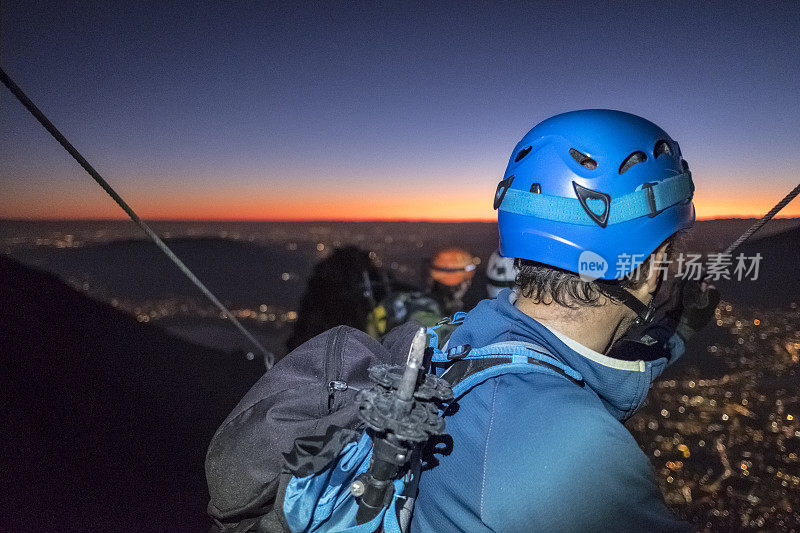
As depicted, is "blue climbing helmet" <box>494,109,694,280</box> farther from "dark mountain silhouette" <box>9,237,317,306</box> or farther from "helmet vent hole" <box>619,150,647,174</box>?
"dark mountain silhouette" <box>9,237,317,306</box>

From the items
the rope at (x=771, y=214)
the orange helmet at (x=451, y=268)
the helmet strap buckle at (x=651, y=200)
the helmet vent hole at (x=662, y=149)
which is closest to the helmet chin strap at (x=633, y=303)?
the helmet strap buckle at (x=651, y=200)

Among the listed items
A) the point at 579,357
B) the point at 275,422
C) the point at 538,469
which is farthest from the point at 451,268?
the point at 538,469

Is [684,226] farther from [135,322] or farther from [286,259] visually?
[286,259]

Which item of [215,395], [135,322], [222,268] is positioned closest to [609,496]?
[215,395]

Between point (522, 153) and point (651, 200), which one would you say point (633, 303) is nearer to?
point (651, 200)

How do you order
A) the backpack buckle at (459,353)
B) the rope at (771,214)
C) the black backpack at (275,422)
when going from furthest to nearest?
1. the rope at (771,214)
2. the backpack buckle at (459,353)
3. the black backpack at (275,422)

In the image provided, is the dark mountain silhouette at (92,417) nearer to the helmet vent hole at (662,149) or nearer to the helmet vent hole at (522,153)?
the helmet vent hole at (522,153)
